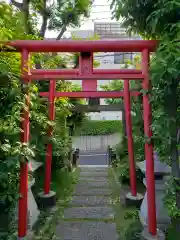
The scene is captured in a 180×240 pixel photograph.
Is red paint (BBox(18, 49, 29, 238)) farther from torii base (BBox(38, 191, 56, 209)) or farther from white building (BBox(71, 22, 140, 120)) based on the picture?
white building (BBox(71, 22, 140, 120))

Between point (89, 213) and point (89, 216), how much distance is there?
0.67ft

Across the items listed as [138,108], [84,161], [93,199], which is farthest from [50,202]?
[84,161]

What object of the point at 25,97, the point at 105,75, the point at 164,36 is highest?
the point at 164,36

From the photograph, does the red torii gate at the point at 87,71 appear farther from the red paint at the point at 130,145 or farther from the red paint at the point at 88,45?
the red paint at the point at 130,145

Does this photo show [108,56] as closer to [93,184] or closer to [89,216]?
[93,184]

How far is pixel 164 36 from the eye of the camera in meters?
3.83

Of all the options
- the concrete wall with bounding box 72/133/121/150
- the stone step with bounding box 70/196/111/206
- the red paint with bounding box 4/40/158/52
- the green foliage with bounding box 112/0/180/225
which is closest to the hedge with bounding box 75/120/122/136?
the concrete wall with bounding box 72/133/121/150

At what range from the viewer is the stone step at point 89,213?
6.33 meters

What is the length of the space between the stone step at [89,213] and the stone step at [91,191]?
4.52 ft

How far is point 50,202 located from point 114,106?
13.2 ft

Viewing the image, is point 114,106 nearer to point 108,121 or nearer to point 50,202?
point 50,202

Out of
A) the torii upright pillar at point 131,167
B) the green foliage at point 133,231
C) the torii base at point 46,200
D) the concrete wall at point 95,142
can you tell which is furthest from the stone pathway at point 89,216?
the concrete wall at point 95,142

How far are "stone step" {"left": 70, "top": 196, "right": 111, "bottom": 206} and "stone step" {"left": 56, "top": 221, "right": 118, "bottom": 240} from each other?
4.69 ft

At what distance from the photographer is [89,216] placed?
6328mm
